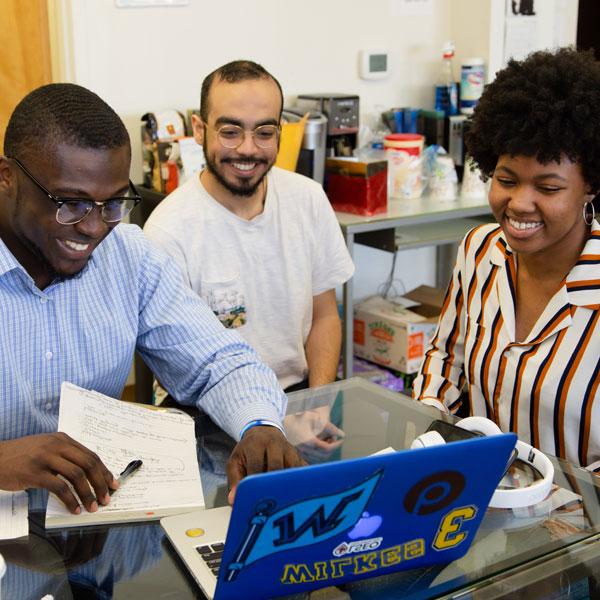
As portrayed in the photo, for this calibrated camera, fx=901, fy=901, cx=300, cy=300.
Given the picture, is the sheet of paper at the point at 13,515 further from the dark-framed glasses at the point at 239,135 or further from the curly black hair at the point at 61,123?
the dark-framed glasses at the point at 239,135

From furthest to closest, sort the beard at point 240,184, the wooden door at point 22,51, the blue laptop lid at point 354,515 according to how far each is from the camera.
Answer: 1. the wooden door at point 22,51
2. the beard at point 240,184
3. the blue laptop lid at point 354,515

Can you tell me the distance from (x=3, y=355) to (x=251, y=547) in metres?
0.74

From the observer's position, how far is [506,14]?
3.68 meters

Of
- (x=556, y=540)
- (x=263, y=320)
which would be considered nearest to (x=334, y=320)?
(x=263, y=320)

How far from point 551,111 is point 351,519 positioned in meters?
0.97

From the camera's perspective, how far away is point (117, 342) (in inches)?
63.7

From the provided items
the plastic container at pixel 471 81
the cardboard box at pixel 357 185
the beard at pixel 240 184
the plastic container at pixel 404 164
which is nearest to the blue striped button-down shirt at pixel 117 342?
the beard at pixel 240 184

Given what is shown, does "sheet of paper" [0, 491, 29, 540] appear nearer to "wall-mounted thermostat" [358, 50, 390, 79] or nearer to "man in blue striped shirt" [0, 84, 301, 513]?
"man in blue striped shirt" [0, 84, 301, 513]

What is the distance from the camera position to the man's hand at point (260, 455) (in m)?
1.30

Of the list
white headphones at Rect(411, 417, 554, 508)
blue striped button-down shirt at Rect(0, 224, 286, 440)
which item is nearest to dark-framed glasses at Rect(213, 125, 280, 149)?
blue striped button-down shirt at Rect(0, 224, 286, 440)

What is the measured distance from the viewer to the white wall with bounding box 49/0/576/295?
9.78 feet

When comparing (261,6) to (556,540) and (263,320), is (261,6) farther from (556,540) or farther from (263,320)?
(556,540)

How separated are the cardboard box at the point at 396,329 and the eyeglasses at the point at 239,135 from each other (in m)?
1.21

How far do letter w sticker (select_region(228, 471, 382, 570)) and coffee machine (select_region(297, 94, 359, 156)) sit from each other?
8.23 feet
